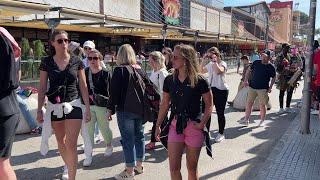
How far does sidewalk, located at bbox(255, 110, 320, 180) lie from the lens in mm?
5367

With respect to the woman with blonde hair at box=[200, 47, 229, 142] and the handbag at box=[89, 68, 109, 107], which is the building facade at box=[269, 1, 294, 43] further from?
the handbag at box=[89, 68, 109, 107]

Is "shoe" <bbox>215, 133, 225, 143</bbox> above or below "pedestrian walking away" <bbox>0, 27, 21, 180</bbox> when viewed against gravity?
below

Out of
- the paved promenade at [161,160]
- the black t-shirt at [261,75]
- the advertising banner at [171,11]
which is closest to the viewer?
the paved promenade at [161,160]

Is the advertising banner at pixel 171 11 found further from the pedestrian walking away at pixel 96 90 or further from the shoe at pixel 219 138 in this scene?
the pedestrian walking away at pixel 96 90

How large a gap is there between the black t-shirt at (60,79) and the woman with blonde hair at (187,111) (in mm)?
1114

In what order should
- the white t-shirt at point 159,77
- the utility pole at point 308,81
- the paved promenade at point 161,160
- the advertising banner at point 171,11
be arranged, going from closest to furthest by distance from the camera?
the paved promenade at point 161,160 → the white t-shirt at point 159,77 → the utility pole at point 308,81 → the advertising banner at point 171,11

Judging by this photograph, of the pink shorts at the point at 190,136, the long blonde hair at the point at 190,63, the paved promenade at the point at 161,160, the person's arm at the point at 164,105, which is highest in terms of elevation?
the long blonde hair at the point at 190,63

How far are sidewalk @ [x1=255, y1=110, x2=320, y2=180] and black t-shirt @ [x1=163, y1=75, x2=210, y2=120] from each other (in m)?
1.76

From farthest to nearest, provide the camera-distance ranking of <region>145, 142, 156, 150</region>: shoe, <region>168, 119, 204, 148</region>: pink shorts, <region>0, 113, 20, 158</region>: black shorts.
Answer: <region>145, 142, 156, 150</region>: shoe
<region>168, 119, 204, 148</region>: pink shorts
<region>0, 113, 20, 158</region>: black shorts

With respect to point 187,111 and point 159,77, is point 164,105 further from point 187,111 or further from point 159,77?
point 159,77

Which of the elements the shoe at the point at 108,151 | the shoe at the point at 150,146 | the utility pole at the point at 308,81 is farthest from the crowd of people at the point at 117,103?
the utility pole at the point at 308,81

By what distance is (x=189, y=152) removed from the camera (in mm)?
3994

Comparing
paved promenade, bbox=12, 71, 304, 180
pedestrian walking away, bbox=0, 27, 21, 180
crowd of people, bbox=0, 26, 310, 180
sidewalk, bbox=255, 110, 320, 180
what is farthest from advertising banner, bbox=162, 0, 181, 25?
pedestrian walking away, bbox=0, 27, 21, 180

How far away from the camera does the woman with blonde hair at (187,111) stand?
3.99m
